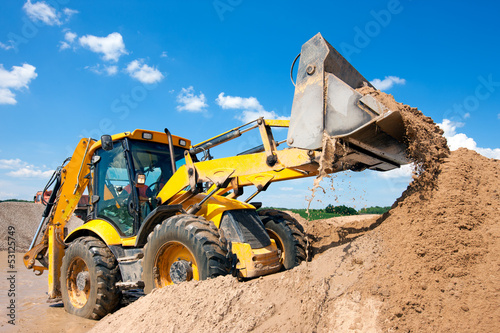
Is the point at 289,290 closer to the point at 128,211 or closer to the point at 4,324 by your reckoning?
the point at 128,211

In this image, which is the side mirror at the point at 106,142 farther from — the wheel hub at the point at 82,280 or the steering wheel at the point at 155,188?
the wheel hub at the point at 82,280

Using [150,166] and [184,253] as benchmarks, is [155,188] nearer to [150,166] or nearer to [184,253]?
[150,166]

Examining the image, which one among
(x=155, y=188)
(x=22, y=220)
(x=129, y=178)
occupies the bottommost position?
(x=155, y=188)

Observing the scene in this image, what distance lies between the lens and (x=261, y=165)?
4238mm

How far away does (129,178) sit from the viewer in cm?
536

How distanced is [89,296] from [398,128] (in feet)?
15.9

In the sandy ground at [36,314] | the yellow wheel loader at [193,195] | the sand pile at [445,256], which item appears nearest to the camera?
the sand pile at [445,256]

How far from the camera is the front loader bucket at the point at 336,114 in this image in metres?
3.46

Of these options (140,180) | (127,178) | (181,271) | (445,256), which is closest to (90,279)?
(127,178)

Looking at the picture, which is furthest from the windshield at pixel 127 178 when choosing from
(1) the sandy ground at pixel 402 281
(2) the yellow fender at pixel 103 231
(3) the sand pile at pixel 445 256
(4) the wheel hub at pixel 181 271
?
(3) the sand pile at pixel 445 256

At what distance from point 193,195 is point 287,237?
5.14 feet

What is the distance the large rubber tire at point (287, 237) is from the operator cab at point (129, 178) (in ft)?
6.04

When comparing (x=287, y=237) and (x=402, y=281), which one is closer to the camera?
(x=402, y=281)

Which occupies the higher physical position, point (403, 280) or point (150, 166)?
point (150, 166)
